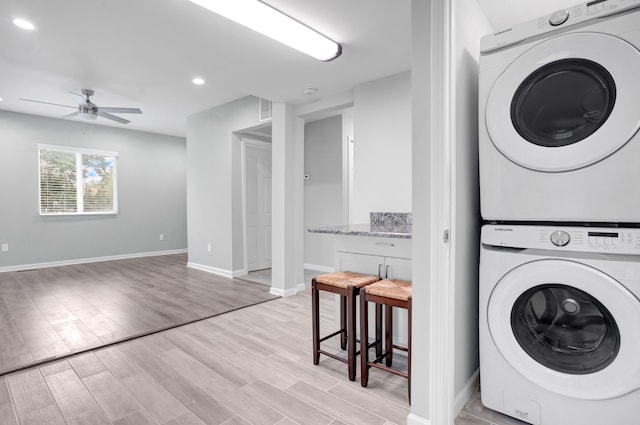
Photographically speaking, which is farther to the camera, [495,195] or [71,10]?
[71,10]

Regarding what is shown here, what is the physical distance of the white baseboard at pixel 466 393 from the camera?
1.73m

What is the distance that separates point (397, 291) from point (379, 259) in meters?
0.50

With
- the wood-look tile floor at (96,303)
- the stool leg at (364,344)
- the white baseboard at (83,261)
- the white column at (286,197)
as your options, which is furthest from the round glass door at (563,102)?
the white baseboard at (83,261)

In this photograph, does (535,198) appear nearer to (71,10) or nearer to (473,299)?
(473,299)

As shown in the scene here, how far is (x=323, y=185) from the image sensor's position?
5.54 meters

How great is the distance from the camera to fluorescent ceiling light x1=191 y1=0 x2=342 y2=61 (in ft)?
7.02

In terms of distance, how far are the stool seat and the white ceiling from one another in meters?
1.85

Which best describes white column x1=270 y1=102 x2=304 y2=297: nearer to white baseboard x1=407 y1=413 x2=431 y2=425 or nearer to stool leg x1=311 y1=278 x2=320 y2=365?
stool leg x1=311 y1=278 x2=320 y2=365

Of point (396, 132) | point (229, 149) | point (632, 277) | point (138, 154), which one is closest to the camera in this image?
point (632, 277)

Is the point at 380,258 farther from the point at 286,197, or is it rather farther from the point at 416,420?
the point at 286,197

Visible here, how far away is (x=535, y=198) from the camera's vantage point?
62.0 inches

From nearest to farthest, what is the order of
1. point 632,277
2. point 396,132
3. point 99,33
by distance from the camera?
point 632,277 < point 99,33 < point 396,132

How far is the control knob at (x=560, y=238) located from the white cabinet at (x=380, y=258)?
0.91 meters

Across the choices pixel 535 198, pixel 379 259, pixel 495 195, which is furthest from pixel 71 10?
pixel 535 198
